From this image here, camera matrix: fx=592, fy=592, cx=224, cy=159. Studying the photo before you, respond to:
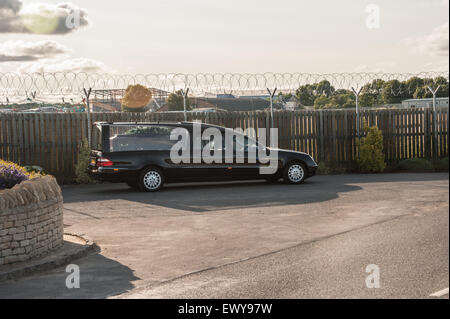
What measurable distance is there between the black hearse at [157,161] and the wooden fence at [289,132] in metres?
2.84

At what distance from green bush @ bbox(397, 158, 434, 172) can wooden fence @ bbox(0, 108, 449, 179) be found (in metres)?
1.08

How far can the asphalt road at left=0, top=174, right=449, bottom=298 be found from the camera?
6383 mm

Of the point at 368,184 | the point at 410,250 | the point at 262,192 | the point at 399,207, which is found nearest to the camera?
the point at 410,250

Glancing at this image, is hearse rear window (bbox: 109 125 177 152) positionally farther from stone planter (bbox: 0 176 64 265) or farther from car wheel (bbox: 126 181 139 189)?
stone planter (bbox: 0 176 64 265)

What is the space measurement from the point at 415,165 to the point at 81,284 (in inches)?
556

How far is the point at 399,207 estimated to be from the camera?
1144 centimetres

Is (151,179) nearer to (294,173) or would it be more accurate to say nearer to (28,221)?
(294,173)

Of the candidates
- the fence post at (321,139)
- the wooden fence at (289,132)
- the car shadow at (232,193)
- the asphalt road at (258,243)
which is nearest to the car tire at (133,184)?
the car shadow at (232,193)

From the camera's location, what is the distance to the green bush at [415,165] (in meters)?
18.1

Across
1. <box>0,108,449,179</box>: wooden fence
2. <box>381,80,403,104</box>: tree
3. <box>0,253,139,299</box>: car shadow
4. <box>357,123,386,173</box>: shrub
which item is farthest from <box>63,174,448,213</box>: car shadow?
<box>0,253,139,299</box>: car shadow

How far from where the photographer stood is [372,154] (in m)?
18.9
